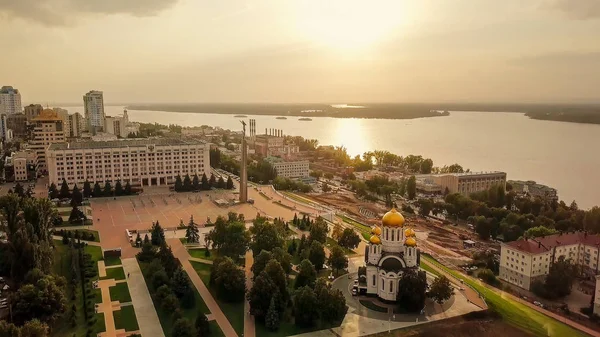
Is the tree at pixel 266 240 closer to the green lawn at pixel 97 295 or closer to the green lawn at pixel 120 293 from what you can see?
the green lawn at pixel 120 293

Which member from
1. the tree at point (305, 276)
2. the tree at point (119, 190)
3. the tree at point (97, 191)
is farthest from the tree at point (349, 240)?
the tree at point (97, 191)

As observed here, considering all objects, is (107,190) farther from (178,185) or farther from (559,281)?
(559,281)

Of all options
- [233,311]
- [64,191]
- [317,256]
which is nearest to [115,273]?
[233,311]

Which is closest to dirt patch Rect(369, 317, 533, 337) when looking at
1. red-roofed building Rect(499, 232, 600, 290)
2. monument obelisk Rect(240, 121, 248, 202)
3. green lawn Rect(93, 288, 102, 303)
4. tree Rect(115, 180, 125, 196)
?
red-roofed building Rect(499, 232, 600, 290)

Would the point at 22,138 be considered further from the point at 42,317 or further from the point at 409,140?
the point at 409,140

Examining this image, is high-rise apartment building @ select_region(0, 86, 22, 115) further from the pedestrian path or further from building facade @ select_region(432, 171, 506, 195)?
the pedestrian path

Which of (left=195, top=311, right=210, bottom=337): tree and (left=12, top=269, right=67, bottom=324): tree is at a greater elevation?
(left=12, top=269, right=67, bottom=324): tree
